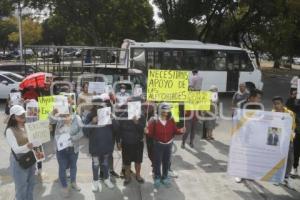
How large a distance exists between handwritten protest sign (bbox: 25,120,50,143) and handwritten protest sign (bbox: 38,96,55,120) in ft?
4.21

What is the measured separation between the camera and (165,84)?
8.89 m

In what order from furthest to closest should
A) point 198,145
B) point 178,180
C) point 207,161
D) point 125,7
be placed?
point 125,7, point 198,145, point 207,161, point 178,180

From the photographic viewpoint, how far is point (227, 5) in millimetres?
28562

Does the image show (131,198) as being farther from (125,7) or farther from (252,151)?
(125,7)

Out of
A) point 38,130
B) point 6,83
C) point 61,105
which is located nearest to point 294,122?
point 61,105

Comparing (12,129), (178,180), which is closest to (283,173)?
(178,180)

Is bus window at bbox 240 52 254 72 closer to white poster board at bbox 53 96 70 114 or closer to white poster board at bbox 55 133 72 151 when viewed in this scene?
white poster board at bbox 53 96 70 114

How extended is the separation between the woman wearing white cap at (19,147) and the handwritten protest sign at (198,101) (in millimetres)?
4732

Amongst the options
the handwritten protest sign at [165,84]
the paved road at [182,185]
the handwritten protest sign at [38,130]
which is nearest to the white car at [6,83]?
the paved road at [182,185]

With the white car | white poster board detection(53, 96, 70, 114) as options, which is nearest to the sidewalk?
white poster board detection(53, 96, 70, 114)

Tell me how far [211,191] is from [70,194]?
2.52m

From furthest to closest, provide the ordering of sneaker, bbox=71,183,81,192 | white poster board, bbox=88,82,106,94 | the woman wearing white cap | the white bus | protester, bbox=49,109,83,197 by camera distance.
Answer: the white bus < white poster board, bbox=88,82,106,94 < sneaker, bbox=71,183,81,192 < protester, bbox=49,109,83,197 < the woman wearing white cap

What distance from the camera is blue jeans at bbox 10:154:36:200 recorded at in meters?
5.87

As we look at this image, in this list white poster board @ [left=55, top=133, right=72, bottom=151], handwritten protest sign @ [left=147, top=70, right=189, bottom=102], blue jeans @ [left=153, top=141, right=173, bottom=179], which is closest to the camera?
white poster board @ [left=55, top=133, right=72, bottom=151]
